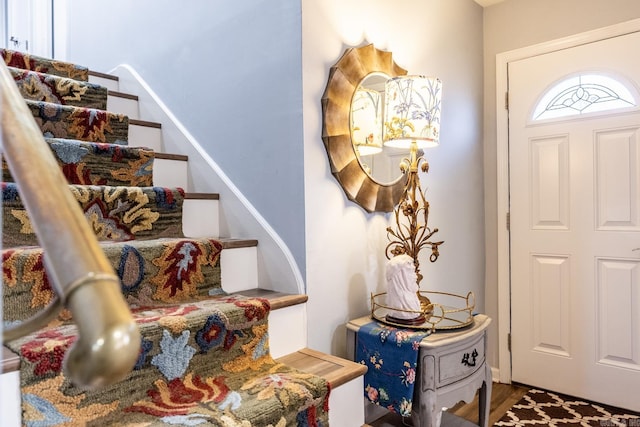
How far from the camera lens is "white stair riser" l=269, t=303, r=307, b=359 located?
1.43 metres

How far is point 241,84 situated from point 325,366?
116 cm

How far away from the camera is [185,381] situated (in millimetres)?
1163

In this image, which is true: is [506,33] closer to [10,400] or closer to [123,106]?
[123,106]

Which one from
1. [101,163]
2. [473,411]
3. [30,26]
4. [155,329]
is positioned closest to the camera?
→ [155,329]

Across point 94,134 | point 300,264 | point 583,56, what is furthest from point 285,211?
point 583,56

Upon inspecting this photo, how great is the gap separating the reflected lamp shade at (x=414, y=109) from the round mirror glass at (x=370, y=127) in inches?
5.7

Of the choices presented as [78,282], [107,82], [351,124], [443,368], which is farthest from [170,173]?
[78,282]

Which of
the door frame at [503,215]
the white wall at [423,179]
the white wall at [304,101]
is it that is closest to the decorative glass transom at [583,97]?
the door frame at [503,215]

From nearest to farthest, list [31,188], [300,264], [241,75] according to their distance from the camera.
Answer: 1. [31,188]
2. [300,264]
3. [241,75]

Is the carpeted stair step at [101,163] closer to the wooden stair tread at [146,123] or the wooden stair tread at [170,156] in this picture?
the wooden stair tread at [170,156]

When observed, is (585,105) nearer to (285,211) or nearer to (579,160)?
(579,160)

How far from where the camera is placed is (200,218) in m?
1.81

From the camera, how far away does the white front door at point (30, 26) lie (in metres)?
3.16

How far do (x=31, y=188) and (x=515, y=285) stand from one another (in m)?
2.81
